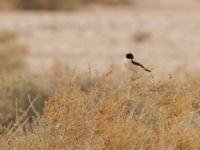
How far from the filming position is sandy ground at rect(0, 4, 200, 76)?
22156 mm

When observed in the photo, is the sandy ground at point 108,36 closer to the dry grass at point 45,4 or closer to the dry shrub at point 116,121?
the dry grass at point 45,4

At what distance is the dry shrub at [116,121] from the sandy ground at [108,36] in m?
13.0

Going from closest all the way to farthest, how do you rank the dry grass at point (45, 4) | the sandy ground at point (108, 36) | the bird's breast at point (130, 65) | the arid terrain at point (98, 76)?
the arid terrain at point (98, 76)
the bird's breast at point (130, 65)
the sandy ground at point (108, 36)
the dry grass at point (45, 4)

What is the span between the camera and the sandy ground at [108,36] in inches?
872

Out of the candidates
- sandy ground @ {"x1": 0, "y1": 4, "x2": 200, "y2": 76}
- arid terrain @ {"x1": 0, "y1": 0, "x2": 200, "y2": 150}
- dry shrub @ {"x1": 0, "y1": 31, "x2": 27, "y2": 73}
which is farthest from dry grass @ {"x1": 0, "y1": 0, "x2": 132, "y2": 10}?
dry shrub @ {"x1": 0, "y1": 31, "x2": 27, "y2": 73}

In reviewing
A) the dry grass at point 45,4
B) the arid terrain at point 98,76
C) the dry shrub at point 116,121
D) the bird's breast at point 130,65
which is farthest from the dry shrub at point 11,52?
the dry shrub at point 116,121

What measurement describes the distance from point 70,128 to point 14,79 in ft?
14.6

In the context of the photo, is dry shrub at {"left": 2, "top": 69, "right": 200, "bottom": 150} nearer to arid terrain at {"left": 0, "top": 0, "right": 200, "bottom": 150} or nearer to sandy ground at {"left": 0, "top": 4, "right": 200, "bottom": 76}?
arid terrain at {"left": 0, "top": 0, "right": 200, "bottom": 150}

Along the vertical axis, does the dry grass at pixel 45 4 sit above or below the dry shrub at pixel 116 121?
below

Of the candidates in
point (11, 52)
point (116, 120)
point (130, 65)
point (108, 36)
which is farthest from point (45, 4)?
point (116, 120)

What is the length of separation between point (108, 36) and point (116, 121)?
64.0ft

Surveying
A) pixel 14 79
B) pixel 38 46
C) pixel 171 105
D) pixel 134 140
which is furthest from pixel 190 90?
pixel 38 46

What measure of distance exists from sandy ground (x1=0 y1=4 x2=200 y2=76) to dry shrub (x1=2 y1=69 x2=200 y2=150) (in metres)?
13.0

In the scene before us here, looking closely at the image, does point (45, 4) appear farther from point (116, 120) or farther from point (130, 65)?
point (116, 120)
